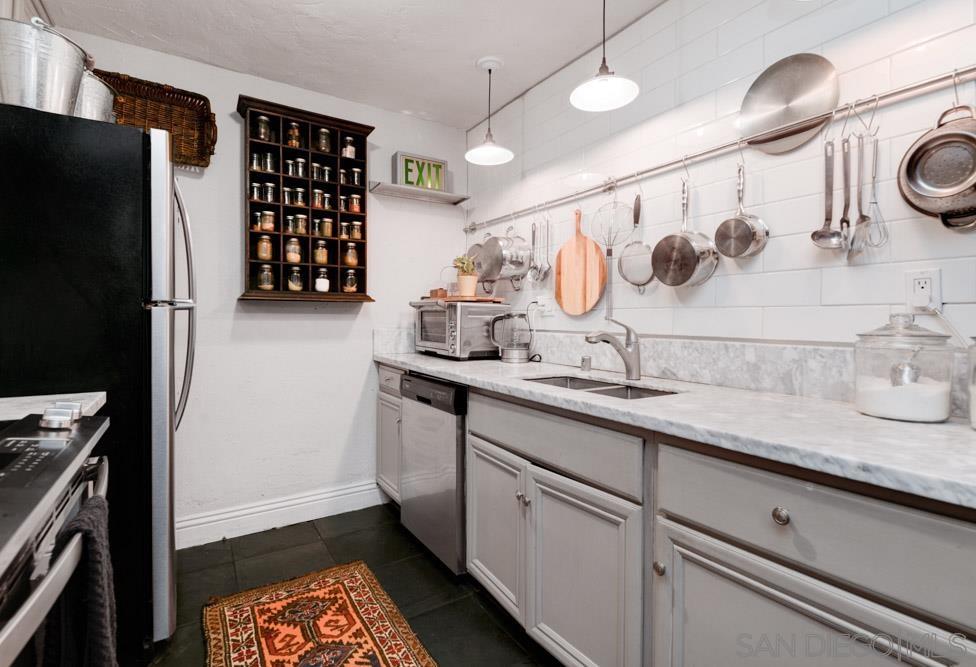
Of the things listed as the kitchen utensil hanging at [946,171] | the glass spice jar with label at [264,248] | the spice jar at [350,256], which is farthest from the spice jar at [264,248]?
the kitchen utensil hanging at [946,171]

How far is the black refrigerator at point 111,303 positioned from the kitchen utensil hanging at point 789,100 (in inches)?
77.6

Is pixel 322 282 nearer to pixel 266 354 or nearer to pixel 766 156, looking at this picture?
pixel 266 354

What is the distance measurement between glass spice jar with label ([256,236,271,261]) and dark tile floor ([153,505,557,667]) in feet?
4.92

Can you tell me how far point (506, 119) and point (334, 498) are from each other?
255cm

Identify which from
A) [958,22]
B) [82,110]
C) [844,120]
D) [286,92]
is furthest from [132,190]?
[958,22]

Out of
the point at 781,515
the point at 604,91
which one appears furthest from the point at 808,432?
the point at 604,91

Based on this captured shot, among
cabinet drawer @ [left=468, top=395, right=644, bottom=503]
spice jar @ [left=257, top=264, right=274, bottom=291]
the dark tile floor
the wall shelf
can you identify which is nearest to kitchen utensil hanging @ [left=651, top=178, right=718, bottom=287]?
cabinet drawer @ [left=468, top=395, right=644, bottom=503]

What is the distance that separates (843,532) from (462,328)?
Result: 184 cm

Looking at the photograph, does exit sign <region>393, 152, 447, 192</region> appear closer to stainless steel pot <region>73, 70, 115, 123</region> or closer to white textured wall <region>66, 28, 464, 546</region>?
white textured wall <region>66, 28, 464, 546</region>

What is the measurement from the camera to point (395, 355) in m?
2.96

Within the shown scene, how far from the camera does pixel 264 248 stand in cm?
253

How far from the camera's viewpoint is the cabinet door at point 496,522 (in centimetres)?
164

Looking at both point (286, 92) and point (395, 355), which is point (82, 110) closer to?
point (286, 92)

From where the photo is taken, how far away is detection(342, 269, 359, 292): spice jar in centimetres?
278
